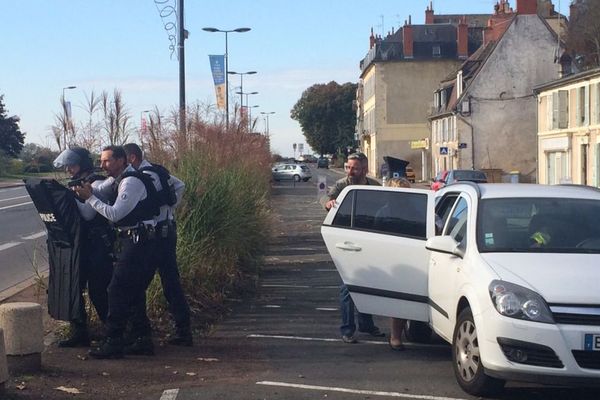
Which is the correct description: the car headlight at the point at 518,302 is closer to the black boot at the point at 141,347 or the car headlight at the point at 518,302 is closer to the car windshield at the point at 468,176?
the black boot at the point at 141,347

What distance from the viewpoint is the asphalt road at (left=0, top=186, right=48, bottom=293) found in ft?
41.5

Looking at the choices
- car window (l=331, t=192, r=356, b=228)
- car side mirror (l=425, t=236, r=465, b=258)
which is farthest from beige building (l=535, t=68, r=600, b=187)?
car side mirror (l=425, t=236, r=465, b=258)

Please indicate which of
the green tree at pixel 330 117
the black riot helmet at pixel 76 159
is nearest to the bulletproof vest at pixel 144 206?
the black riot helmet at pixel 76 159

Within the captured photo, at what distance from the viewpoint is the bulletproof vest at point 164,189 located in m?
7.81

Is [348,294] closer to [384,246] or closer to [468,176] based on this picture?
[384,246]

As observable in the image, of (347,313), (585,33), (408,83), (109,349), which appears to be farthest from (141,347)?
(408,83)

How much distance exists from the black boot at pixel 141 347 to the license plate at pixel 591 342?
3.81 m

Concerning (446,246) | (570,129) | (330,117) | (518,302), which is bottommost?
(518,302)

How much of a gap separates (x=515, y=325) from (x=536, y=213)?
1540 millimetres

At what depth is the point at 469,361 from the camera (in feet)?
21.6

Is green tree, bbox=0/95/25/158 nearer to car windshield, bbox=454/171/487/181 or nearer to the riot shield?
car windshield, bbox=454/171/487/181

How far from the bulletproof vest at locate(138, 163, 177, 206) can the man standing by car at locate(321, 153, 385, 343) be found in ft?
5.22

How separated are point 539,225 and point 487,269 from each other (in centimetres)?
94

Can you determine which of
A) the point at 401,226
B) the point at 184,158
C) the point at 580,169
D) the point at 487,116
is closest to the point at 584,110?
the point at 580,169
